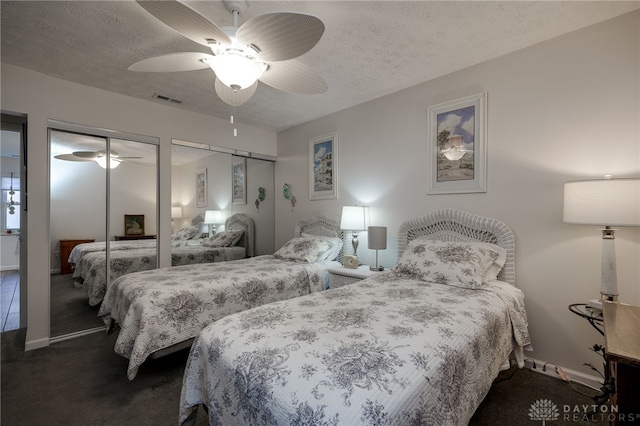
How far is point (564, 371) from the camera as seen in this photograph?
2092mm

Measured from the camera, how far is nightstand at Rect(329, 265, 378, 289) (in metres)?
2.80

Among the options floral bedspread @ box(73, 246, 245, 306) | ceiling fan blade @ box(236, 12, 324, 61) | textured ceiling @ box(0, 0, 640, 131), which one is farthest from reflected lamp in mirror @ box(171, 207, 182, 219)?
ceiling fan blade @ box(236, 12, 324, 61)

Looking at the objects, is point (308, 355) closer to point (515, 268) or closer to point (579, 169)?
point (515, 268)

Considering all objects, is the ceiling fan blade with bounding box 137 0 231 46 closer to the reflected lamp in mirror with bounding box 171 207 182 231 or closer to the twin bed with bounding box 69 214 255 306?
the reflected lamp in mirror with bounding box 171 207 182 231

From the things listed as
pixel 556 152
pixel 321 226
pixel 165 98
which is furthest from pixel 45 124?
pixel 556 152

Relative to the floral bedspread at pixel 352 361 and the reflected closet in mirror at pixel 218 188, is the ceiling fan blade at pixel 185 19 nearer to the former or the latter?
the floral bedspread at pixel 352 361

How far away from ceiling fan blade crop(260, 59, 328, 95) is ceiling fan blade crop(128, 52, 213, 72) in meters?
0.40

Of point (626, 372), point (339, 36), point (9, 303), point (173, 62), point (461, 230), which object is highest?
point (339, 36)

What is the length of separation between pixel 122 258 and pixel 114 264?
95mm

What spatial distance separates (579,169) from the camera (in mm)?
2062

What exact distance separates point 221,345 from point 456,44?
8.82 feet

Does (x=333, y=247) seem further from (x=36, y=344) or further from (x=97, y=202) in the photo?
(x=36, y=344)

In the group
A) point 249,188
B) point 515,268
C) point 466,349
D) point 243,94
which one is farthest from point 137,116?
point 515,268

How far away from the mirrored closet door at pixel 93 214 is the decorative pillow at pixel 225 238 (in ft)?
2.33
